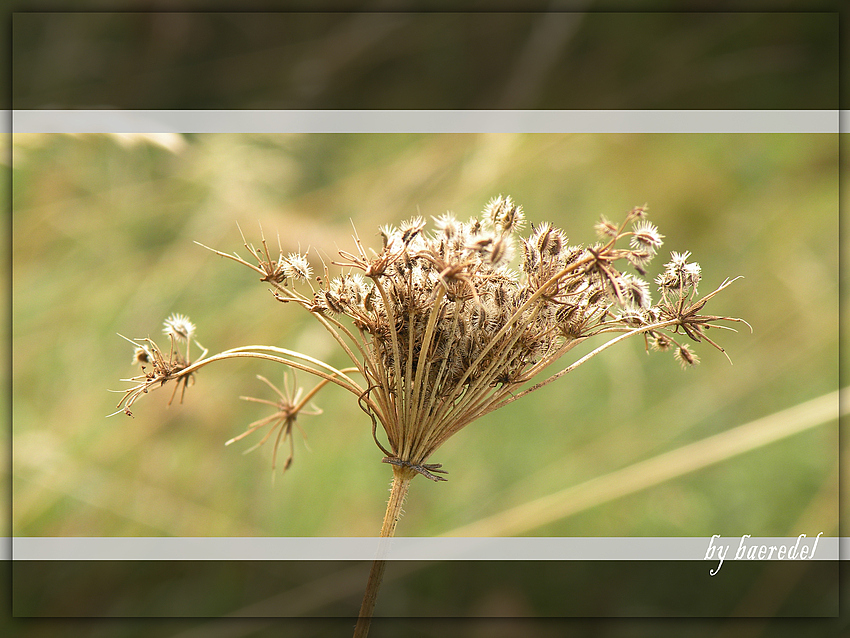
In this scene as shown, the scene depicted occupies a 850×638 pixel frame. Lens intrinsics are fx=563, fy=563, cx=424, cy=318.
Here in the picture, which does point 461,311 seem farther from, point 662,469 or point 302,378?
point 302,378

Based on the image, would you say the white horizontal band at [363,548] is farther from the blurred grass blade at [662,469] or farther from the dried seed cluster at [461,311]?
the dried seed cluster at [461,311]

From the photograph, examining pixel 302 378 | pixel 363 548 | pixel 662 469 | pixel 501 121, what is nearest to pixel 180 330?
pixel 302 378

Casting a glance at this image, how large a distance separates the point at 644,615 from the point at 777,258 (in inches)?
70.8

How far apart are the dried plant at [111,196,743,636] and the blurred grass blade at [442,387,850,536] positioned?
969mm

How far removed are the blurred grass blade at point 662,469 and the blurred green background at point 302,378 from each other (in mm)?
508

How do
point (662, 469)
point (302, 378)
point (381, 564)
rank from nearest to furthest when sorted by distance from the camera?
point (381, 564), point (662, 469), point (302, 378)

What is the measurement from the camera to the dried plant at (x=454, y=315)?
96 cm

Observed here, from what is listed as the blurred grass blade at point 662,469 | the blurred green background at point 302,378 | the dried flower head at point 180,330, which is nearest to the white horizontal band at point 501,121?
the blurred green background at point 302,378

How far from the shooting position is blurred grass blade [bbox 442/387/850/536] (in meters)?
1.88

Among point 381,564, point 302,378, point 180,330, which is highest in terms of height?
point 302,378

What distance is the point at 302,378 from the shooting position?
8.38 feet

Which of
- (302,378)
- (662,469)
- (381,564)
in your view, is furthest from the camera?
(302,378)

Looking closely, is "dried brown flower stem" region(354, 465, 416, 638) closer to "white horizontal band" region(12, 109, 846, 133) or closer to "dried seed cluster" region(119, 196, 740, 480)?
"dried seed cluster" region(119, 196, 740, 480)

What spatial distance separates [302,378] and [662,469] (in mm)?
1529
